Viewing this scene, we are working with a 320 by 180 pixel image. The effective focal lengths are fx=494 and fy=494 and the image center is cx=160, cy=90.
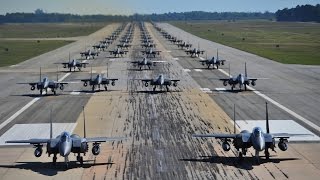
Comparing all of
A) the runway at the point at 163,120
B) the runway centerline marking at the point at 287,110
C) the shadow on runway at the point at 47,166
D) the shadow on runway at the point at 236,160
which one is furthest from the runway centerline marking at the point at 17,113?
the runway centerline marking at the point at 287,110

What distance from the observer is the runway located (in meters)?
40.9

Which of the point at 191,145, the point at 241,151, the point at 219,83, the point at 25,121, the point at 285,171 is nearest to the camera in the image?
the point at 285,171

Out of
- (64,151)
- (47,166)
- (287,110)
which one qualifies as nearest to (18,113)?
(47,166)

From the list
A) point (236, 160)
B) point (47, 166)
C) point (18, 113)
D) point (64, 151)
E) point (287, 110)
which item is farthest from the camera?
point (287, 110)

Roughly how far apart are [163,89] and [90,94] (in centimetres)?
1283

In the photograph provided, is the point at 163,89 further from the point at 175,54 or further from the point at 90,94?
the point at 175,54

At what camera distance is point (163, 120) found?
61.1 meters

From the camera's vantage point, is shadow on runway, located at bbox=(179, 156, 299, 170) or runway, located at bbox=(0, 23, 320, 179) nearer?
runway, located at bbox=(0, 23, 320, 179)

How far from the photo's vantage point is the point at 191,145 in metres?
49.2

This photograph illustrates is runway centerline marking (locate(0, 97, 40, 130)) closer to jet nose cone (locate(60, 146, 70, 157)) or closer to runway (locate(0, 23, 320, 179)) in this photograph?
runway (locate(0, 23, 320, 179))

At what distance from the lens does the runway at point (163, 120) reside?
40.9 metres

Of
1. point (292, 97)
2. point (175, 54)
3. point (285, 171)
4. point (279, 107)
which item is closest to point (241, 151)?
point (285, 171)

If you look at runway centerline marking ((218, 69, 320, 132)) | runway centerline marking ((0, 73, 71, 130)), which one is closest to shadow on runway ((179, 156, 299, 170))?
runway centerline marking ((218, 69, 320, 132))

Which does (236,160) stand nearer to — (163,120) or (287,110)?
(163,120)
